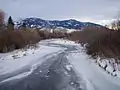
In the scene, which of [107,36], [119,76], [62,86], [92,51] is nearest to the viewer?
[62,86]

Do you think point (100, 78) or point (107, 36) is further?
point (107, 36)

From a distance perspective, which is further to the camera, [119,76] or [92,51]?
[92,51]

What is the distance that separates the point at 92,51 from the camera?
29.6 metres

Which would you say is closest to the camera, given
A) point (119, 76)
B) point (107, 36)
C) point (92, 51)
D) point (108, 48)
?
point (119, 76)

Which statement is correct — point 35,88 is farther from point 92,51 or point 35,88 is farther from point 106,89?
point 92,51

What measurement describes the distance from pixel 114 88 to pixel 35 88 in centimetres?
374

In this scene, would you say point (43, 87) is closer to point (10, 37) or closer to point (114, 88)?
point (114, 88)

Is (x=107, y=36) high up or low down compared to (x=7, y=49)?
up

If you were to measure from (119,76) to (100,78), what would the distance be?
125cm

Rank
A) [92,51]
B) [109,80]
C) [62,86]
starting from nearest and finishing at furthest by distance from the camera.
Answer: [62,86] < [109,80] < [92,51]

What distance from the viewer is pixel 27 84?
482 inches

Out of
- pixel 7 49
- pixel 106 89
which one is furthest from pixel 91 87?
pixel 7 49

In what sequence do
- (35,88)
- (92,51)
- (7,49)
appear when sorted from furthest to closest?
1. (7,49)
2. (92,51)
3. (35,88)

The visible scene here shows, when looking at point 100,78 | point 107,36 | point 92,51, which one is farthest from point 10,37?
point 100,78
